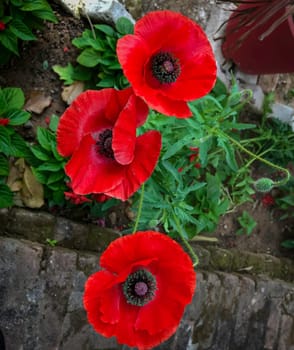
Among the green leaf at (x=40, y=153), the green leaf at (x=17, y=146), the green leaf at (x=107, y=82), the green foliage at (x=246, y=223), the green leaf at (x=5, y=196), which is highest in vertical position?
the green leaf at (x=107, y=82)

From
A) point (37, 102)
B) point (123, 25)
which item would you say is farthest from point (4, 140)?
point (123, 25)

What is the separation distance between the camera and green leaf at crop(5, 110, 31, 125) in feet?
6.02

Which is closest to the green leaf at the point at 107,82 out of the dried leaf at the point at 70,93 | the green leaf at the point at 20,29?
the dried leaf at the point at 70,93

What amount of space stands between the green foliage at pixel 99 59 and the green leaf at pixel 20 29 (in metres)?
0.22

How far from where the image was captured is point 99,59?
211 cm

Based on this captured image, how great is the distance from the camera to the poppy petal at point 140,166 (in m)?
1.20

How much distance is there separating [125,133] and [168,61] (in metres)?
0.26

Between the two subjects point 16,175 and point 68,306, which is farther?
point 16,175

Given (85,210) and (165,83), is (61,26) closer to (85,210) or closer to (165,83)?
(85,210)

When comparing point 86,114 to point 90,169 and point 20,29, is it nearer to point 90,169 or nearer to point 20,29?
point 90,169

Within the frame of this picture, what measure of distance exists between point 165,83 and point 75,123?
0.25 m

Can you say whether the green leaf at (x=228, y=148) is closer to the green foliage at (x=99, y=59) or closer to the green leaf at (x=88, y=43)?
the green foliage at (x=99, y=59)

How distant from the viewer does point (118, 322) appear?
1.27 meters

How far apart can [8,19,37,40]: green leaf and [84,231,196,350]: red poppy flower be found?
1.08 meters
